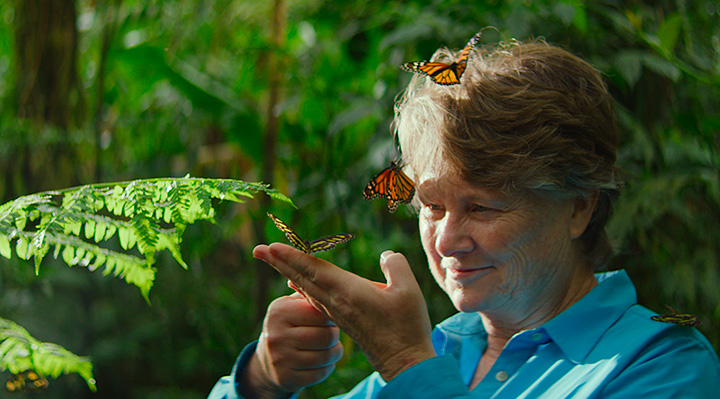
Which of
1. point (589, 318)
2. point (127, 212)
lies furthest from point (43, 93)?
point (589, 318)

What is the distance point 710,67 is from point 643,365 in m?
1.10

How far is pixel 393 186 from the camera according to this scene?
38.4 inches

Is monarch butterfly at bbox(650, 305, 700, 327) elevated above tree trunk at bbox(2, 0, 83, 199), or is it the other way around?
tree trunk at bbox(2, 0, 83, 199)

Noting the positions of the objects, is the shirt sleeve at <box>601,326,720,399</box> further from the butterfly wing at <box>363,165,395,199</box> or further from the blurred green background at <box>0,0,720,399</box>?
the blurred green background at <box>0,0,720,399</box>

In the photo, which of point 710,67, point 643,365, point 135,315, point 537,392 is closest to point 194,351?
point 135,315

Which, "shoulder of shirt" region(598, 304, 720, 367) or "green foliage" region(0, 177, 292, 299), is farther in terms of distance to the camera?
"shoulder of shirt" region(598, 304, 720, 367)

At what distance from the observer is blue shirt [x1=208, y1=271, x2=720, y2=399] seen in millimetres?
799

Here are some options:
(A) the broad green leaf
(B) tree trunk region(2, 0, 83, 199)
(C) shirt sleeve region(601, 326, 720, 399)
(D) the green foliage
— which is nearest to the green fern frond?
(D) the green foliage

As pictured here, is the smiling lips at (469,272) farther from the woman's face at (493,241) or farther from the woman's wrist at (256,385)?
the woman's wrist at (256,385)

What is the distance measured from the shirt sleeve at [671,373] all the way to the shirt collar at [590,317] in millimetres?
95

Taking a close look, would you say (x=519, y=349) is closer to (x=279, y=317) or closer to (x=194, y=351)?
(x=279, y=317)

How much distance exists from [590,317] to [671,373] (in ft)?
0.58

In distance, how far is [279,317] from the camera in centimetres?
96

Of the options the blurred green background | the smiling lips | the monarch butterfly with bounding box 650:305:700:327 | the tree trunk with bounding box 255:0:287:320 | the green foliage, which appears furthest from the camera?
the tree trunk with bounding box 255:0:287:320
